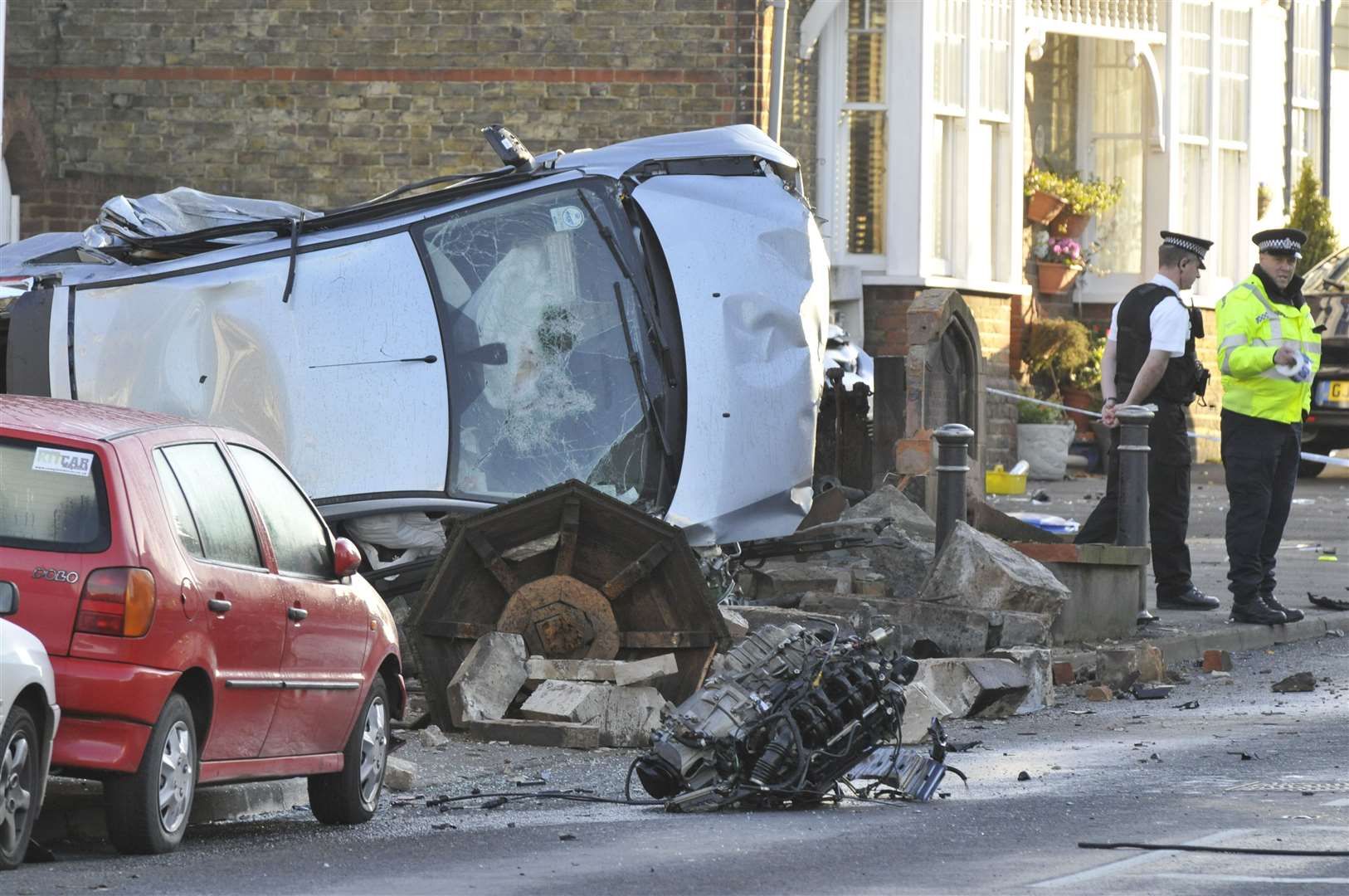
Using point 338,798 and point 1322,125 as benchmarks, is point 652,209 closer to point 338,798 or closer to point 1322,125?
point 338,798

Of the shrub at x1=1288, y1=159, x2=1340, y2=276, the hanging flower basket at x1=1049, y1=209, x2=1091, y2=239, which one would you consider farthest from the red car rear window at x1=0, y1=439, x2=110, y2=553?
the shrub at x1=1288, y1=159, x2=1340, y2=276

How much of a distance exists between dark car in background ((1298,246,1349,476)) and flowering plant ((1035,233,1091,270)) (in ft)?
12.7

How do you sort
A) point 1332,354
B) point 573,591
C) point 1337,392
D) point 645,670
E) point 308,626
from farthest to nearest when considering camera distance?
point 1332,354, point 1337,392, point 573,591, point 645,670, point 308,626

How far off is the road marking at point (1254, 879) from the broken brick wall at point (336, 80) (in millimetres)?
17265

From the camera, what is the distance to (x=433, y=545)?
1105 centimetres

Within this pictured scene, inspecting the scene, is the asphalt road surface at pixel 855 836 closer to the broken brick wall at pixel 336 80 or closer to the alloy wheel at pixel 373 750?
the alloy wheel at pixel 373 750

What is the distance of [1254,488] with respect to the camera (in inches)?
520

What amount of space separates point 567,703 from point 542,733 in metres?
0.15

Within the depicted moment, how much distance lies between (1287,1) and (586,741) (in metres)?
25.0

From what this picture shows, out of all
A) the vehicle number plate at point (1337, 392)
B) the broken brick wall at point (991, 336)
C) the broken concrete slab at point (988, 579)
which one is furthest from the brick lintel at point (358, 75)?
the broken concrete slab at point (988, 579)

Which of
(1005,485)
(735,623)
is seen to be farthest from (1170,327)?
(1005,485)

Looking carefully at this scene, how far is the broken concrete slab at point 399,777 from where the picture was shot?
891 cm

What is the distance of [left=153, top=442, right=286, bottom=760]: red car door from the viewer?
283 inches

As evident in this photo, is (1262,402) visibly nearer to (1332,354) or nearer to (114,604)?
(114,604)
